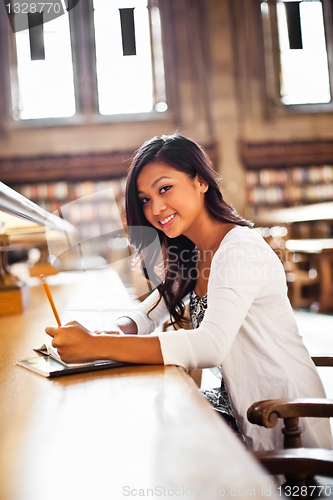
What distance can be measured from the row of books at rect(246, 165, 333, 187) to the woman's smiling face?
804 centimetres

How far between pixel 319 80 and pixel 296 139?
4.75 feet

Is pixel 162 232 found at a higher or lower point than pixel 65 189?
lower

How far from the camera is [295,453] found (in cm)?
79

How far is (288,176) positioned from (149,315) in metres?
8.23

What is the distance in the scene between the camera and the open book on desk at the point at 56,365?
0.92 metres

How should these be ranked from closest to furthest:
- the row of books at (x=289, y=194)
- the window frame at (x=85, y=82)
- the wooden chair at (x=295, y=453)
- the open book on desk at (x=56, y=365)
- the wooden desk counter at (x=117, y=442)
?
the wooden desk counter at (x=117, y=442) → the wooden chair at (x=295, y=453) → the open book on desk at (x=56, y=365) → the row of books at (x=289, y=194) → the window frame at (x=85, y=82)

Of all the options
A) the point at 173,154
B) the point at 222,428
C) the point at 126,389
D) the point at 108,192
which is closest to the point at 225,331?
the point at 126,389

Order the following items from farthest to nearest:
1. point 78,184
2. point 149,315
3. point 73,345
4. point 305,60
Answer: point 305,60 → point 78,184 → point 149,315 → point 73,345

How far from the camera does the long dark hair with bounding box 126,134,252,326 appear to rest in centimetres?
138

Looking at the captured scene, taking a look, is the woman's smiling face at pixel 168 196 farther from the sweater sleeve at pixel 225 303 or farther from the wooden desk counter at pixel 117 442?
the wooden desk counter at pixel 117 442

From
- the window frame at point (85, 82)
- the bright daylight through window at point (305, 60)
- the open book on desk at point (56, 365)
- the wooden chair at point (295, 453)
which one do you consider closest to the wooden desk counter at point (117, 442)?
the open book on desk at point (56, 365)

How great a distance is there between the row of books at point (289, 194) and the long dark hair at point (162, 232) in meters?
7.77

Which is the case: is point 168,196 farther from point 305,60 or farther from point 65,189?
point 305,60

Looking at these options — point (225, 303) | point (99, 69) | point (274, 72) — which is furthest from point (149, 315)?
point (274, 72)
